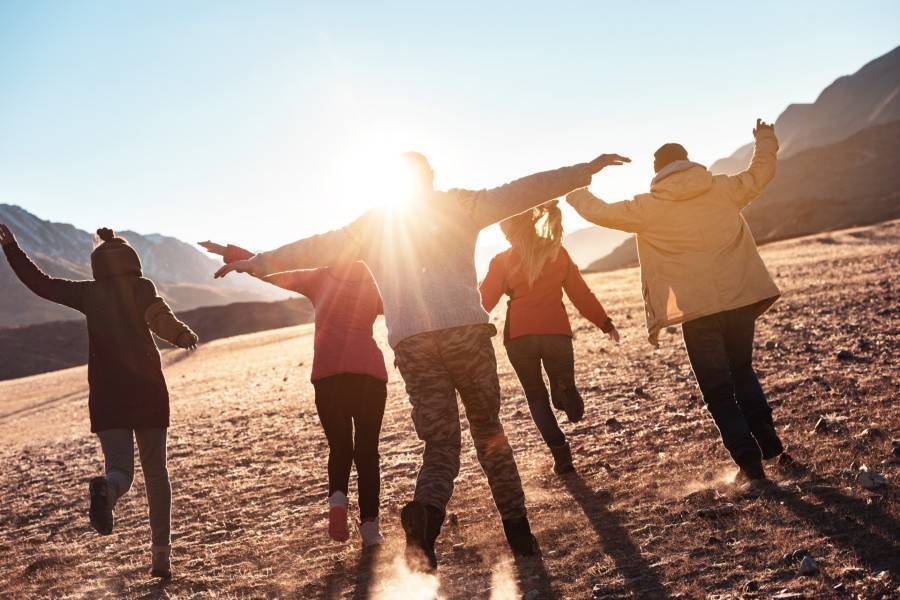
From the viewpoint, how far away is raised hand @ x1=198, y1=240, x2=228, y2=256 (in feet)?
16.4

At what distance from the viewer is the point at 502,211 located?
4.39 meters

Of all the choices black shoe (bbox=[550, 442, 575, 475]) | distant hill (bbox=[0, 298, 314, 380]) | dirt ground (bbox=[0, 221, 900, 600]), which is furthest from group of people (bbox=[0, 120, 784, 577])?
distant hill (bbox=[0, 298, 314, 380])

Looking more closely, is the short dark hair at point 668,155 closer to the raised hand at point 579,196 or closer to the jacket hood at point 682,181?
the jacket hood at point 682,181

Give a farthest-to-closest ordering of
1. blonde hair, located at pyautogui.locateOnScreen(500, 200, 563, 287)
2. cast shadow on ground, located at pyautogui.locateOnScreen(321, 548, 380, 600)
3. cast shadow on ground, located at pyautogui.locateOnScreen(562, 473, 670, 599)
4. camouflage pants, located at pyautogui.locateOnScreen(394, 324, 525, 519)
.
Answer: blonde hair, located at pyautogui.locateOnScreen(500, 200, 563, 287) → cast shadow on ground, located at pyautogui.locateOnScreen(321, 548, 380, 600) → camouflage pants, located at pyautogui.locateOnScreen(394, 324, 525, 519) → cast shadow on ground, located at pyautogui.locateOnScreen(562, 473, 670, 599)

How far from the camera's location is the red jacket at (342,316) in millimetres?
5359

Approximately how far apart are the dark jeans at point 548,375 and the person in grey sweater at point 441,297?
1.98 metres

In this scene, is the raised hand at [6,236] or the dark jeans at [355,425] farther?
the raised hand at [6,236]

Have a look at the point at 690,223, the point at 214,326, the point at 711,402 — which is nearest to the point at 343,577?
the point at 711,402

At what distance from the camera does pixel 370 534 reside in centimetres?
526

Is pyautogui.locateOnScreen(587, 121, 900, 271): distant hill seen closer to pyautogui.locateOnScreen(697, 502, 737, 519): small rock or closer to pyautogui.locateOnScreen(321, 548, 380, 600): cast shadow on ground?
pyautogui.locateOnScreen(697, 502, 737, 519): small rock

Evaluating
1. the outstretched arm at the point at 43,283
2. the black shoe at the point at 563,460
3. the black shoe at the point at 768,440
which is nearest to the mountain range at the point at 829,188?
the black shoe at the point at 563,460

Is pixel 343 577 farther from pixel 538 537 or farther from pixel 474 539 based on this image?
pixel 538 537

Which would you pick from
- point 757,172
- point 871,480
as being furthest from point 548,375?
point 871,480

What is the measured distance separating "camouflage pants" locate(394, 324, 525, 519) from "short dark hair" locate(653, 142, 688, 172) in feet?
6.28
